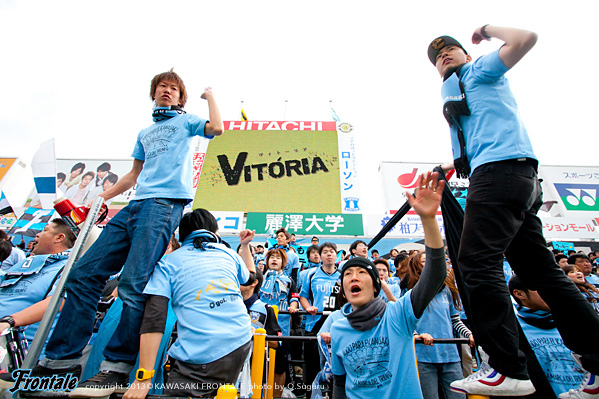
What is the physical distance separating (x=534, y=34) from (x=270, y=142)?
13.5 meters

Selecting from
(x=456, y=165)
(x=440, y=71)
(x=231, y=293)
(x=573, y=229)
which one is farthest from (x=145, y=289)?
(x=573, y=229)

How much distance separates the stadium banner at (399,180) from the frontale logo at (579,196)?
4499 mm

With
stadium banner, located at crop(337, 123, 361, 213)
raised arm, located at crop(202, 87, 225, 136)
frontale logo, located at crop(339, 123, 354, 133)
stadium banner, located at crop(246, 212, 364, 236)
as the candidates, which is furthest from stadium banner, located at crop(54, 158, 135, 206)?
raised arm, located at crop(202, 87, 225, 136)

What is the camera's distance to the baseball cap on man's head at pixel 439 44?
183 centimetres

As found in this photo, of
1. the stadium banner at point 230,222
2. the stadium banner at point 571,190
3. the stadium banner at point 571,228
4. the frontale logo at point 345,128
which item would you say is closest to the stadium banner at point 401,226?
the stadium banner at point 571,228

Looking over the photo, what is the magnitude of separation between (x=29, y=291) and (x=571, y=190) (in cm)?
1903

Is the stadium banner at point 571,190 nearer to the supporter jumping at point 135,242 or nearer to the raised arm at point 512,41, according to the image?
the raised arm at point 512,41

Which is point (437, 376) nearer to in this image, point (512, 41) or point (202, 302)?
point (202, 302)

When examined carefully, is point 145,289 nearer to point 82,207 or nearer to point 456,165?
point 82,207

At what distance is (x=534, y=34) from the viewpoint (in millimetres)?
1363

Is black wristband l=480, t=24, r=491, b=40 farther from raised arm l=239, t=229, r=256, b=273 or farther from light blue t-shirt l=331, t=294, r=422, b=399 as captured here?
raised arm l=239, t=229, r=256, b=273

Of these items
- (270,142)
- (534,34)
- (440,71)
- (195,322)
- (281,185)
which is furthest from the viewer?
(270,142)

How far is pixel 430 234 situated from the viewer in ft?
4.70

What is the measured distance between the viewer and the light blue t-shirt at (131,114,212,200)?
5.88 ft
